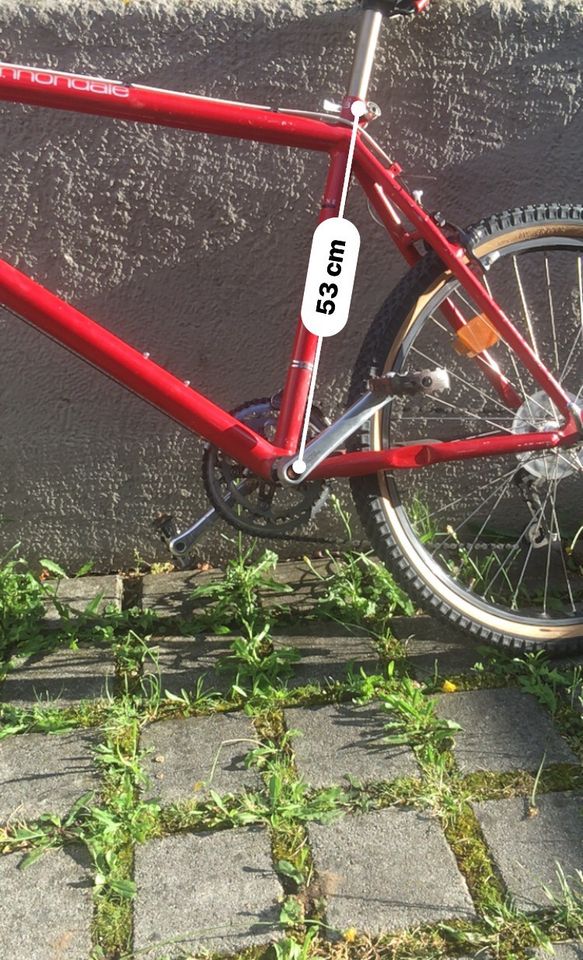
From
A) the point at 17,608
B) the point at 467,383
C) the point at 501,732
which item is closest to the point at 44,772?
the point at 17,608

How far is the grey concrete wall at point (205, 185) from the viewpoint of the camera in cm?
220

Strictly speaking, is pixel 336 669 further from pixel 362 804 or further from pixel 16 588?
pixel 16 588

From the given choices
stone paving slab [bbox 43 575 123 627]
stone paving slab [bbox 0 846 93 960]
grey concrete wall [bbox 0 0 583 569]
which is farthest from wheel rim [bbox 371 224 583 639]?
stone paving slab [bbox 0 846 93 960]

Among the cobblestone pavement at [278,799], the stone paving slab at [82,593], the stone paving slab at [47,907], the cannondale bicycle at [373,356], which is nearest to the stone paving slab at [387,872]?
the cobblestone pavement at [278,799]

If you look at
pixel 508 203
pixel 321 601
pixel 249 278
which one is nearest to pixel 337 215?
pixel 249 278

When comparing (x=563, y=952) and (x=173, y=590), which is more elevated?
(x=173, y=590)

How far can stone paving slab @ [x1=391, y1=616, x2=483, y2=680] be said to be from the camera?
2264 millimetres

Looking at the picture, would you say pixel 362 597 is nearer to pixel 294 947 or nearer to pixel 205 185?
pixel 294 947

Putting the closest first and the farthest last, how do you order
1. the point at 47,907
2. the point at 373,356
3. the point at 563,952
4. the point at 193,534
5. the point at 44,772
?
the point at 563,952, the point at 47,907, the point at 44,772, the point at 373,356, the point at 193,534

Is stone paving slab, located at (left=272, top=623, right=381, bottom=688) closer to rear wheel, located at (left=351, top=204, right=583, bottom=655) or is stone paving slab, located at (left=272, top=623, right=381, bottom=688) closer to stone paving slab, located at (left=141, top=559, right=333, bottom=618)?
stone paving slab, located at (left=141, top=559, right=333, bottom=618)

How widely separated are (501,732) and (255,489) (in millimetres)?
826

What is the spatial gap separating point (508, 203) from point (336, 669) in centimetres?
135

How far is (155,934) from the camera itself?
5.29 feet

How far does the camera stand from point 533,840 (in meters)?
1.77
